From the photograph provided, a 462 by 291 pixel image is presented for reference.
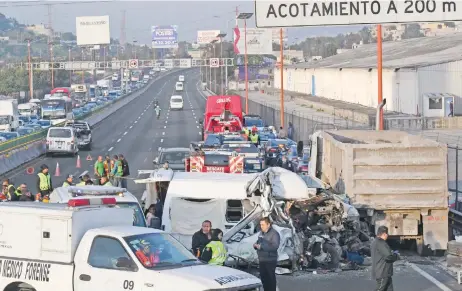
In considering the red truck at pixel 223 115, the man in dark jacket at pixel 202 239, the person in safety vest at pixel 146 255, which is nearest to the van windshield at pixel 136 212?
the man in dark jacket at pixel 202 239

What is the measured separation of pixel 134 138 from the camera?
63.9 m

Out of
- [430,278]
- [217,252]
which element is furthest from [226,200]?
[217,252]

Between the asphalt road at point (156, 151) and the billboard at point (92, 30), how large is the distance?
28.8 feet

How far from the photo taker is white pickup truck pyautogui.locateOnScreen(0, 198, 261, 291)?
12039 mm

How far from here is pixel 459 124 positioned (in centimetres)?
5741

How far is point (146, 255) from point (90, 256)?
0.75 metres

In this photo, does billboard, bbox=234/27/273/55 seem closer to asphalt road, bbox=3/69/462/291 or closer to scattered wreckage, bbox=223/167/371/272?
asphalt road, bbox=3/69/462/291

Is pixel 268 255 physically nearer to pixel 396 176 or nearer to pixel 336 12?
pixel 396 176

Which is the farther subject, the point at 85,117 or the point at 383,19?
the point at 85,117

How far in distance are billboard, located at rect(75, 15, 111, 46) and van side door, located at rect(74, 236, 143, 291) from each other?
10160 centimetres

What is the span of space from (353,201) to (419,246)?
A: 1.66m

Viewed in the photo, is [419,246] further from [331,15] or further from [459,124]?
[459,124]

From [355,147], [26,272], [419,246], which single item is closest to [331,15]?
[355,147]

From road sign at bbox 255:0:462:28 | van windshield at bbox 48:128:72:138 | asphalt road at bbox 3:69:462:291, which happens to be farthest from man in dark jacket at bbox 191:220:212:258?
van windshield at bbox 48:128:72:138
